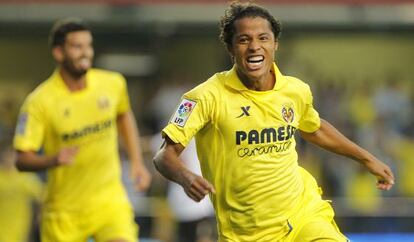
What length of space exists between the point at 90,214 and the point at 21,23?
10.9m

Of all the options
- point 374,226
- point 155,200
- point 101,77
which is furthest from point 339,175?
point 101,77

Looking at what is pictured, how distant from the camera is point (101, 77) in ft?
33.8

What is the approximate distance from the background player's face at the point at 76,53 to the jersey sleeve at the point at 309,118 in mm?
2680

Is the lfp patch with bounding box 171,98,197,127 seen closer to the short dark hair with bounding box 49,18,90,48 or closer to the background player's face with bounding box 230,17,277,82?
the background player's face with bounding box 230,17,277,82

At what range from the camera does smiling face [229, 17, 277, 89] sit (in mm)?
7312

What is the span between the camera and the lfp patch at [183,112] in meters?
7.22

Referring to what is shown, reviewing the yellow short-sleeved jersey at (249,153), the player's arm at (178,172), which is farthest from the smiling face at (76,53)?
the player's arm at (178,172)

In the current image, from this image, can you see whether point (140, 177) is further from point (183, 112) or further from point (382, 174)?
point (183, 112)

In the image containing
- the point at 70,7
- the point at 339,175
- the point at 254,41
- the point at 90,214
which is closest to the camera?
the point at 254,41

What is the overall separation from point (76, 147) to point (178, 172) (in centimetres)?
268

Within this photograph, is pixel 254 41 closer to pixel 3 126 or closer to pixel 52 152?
pixel 52 152

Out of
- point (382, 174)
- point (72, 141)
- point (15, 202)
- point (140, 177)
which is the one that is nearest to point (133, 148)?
point (140, 177)

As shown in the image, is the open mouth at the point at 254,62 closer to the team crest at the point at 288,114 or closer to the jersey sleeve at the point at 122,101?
the team crest at the point at 288,114

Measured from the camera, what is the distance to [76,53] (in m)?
10.0
